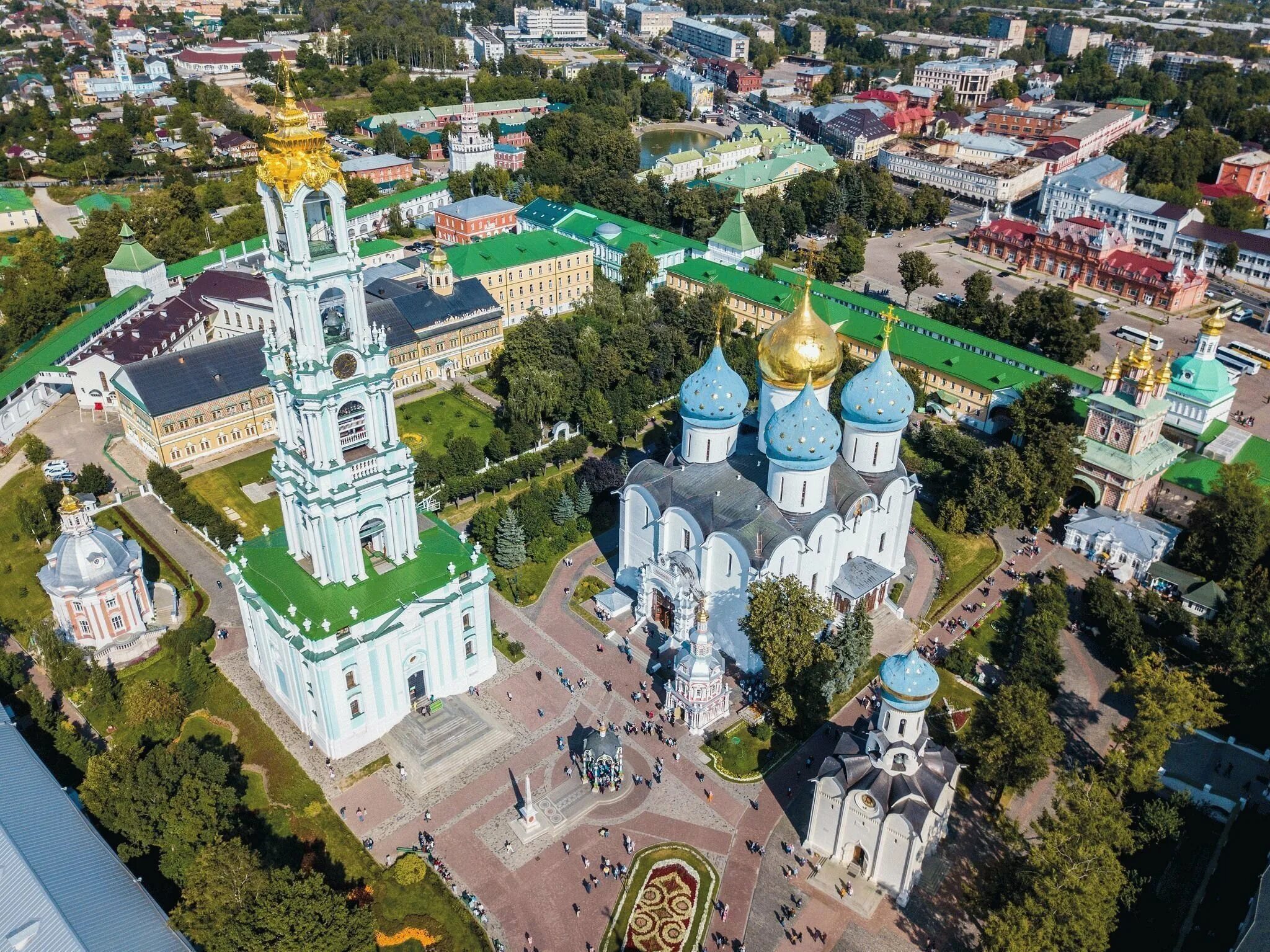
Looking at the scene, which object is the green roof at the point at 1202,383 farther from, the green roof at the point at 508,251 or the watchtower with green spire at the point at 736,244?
the green roof at the point at 508,251

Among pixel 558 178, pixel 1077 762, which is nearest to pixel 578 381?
pixel 1077 762

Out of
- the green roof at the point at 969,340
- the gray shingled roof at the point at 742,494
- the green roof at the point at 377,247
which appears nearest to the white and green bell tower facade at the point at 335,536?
the gray shingled roof at the point at 742,494

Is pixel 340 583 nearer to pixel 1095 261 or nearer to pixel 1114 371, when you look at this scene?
pixel 1114 371

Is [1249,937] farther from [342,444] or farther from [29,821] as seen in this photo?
[29,821]

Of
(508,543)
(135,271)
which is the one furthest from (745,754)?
(135,271)

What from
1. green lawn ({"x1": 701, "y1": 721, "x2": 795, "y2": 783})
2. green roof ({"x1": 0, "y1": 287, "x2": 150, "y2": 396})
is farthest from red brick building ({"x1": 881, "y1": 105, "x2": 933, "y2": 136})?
green lawn ({"x1": 701, "y1": 721, "x2": 795, "y2": 783})
